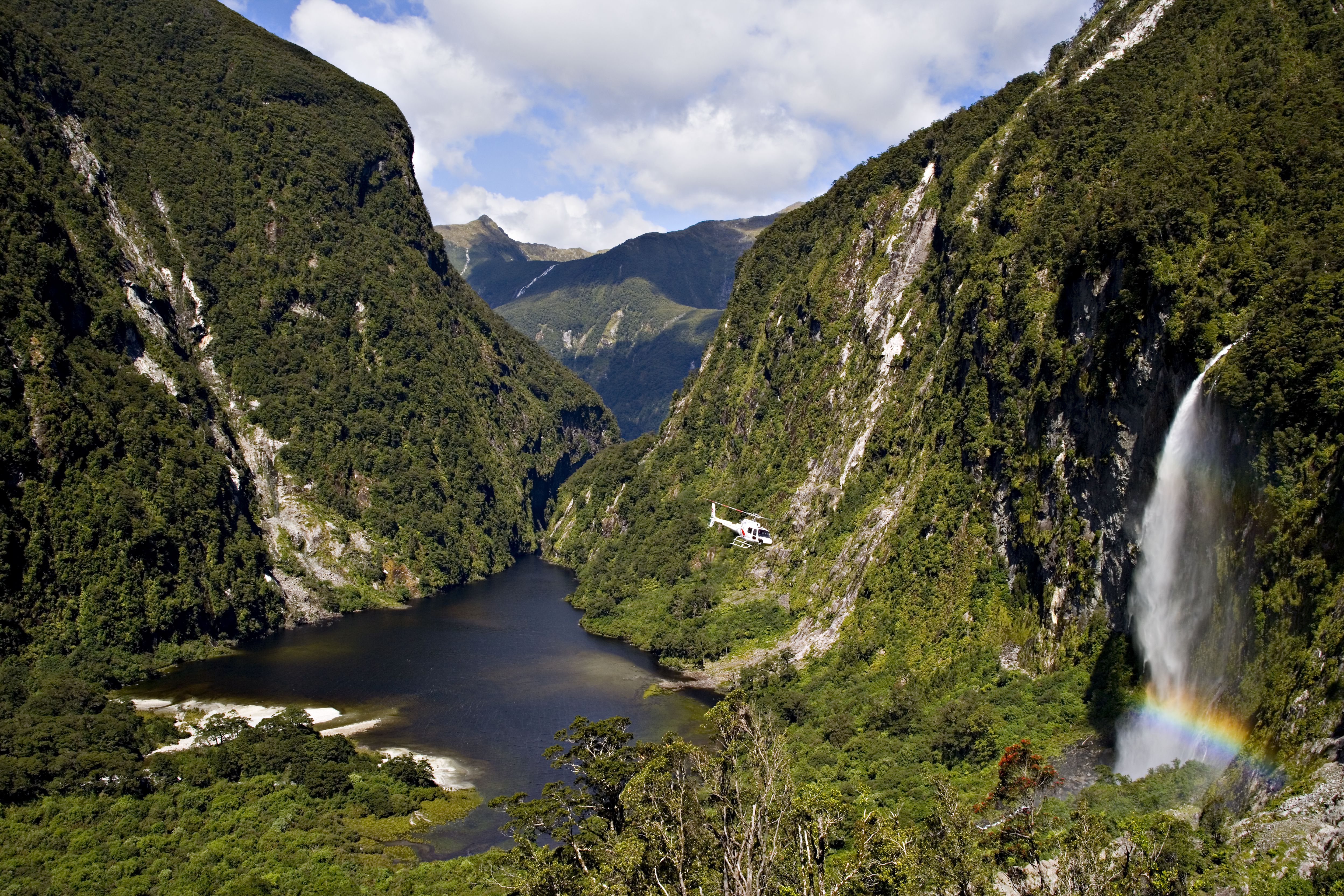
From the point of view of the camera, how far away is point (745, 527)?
91.5 meters

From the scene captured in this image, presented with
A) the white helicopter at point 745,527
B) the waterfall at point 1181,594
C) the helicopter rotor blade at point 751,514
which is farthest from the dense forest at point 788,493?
the white helicopter at point 745,527

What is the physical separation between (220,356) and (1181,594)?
12560 cm

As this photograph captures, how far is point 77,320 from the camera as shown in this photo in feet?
334

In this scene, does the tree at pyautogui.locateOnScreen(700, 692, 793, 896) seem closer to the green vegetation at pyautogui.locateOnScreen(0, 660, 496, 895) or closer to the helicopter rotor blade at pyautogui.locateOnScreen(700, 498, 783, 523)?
the green vegetation at pyautogui.locateOnScreen(0, 660, 496, 895)

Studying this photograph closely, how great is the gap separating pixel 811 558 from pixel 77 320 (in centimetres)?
8307

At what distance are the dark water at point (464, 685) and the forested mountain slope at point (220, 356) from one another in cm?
1043

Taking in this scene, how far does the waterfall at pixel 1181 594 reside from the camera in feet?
121

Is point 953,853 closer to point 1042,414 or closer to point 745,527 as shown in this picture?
point 1042,414

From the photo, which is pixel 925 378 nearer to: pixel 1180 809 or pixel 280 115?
pixel 1180 809

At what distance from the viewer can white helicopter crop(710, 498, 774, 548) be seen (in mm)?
91938

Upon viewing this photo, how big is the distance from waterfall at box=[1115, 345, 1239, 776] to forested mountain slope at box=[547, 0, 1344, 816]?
4.10 ft

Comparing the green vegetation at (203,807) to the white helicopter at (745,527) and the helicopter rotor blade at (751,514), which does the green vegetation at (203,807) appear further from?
the helicopter rotor blade at (751,514)

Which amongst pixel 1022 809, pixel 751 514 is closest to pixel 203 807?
pixel 1022 809

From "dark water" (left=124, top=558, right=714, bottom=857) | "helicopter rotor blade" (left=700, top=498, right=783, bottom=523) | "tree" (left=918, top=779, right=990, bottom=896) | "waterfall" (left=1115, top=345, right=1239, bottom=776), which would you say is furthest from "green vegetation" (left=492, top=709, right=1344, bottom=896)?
"helicopter rotor blade" (left=700, top=498, right=783, bottom=523)
